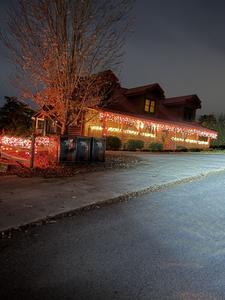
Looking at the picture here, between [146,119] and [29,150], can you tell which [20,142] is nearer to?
[29,150]

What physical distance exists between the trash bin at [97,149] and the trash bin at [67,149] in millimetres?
959

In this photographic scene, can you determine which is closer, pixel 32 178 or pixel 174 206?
pixel 174 206

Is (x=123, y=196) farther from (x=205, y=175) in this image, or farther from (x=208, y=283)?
(x=205, y=175)

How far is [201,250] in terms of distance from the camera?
4.16 m

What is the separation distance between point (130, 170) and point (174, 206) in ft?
16.7

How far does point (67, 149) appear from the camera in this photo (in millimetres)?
11805

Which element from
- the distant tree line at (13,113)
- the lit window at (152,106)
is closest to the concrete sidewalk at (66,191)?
the lit window at (152,106)

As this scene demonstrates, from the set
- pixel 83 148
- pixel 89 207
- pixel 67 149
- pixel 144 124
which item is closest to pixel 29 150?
pixel 67 149

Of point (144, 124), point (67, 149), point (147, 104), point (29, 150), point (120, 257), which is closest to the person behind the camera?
point (120, 257)

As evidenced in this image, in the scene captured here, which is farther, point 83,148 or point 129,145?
point 129,145

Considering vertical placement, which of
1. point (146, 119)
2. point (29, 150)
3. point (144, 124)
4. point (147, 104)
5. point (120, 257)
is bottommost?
point (120, 257)

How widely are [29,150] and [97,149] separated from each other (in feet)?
10.2

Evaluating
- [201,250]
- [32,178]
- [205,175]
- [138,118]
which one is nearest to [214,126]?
[138,118]

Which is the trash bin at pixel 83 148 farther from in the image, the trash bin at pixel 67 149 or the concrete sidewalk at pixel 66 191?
the concrete sidewalk at pixel 66 191
